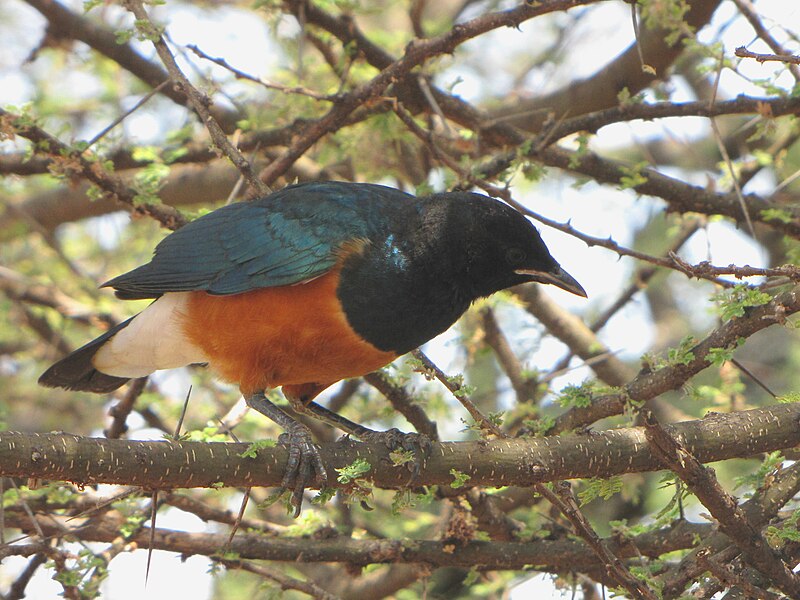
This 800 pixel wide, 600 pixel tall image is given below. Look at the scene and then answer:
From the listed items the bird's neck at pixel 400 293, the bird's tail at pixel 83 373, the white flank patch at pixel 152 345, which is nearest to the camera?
the bird's neck at pixel 400 293

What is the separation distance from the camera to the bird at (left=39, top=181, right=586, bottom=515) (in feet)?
14.7

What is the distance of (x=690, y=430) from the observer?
3.78m

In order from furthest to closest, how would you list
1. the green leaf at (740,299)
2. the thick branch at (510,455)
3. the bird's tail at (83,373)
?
the bird's tail at (83,373)
the green leaf at (740,299)
the thick branch at (510,455)

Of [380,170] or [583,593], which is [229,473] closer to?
[583,593]

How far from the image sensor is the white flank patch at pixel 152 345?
5.04 m

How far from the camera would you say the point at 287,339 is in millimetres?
4477

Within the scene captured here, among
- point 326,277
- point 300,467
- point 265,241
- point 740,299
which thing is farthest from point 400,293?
point 740,299

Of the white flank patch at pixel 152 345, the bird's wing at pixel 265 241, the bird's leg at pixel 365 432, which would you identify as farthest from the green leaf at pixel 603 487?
the white flank patch at pixel 152 345

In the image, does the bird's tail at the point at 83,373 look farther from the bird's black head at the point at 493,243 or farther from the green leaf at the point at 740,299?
the green leaf at the point at 740,299

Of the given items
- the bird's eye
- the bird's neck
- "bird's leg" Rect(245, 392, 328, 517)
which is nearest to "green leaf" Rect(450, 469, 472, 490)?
"bird's leg" Rect(245, 392, 328, 517)

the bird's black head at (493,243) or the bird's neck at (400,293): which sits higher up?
the bird's black head at (493,243)

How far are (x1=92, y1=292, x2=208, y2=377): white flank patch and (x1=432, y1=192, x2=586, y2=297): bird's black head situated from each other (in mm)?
1470

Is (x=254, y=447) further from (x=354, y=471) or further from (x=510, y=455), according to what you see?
(x=510, y=455)

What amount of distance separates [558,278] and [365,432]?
4.09ft
